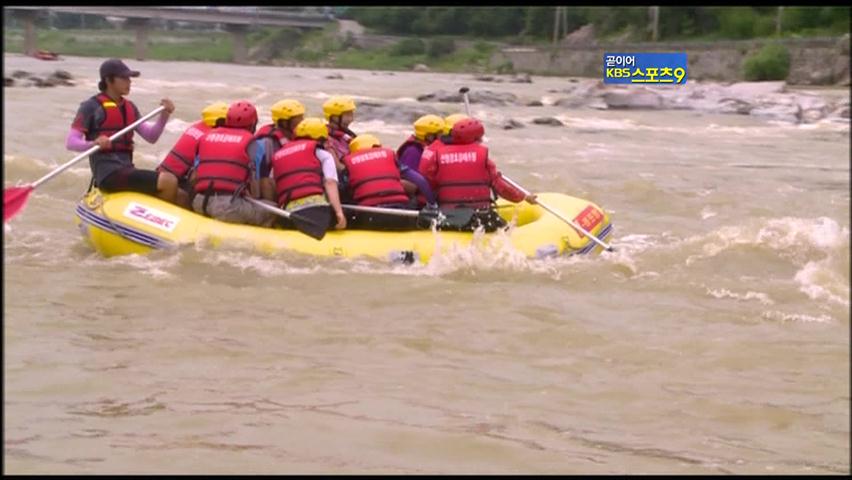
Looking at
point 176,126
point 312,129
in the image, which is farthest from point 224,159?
point 176,126

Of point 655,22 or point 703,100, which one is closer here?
point 655,22

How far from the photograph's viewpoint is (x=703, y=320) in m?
7.00

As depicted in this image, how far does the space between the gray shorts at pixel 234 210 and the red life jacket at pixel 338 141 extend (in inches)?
26.8

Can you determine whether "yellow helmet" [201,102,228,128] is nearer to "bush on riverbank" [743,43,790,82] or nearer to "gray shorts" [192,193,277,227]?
"gray shorts" [192,193,277,227]

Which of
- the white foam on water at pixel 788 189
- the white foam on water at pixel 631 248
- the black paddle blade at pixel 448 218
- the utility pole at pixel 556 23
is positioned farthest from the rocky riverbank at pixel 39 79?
the black paddle blade at pixel 448 218

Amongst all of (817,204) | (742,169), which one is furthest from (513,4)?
(817,204)

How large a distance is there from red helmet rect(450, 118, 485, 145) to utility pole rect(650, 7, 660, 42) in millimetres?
3762

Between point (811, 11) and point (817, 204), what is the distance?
5.41m

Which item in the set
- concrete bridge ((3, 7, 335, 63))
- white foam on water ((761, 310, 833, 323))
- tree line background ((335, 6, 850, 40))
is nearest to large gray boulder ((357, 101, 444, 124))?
tree line background ((335, 6, 850, 40))

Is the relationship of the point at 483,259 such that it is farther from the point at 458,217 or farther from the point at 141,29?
the point at 141,29

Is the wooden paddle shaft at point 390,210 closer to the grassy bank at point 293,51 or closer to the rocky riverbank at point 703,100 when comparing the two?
the rocky riverbank at point 703,100

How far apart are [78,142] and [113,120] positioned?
30 centimetres

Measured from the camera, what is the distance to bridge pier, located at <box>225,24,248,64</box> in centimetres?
4876

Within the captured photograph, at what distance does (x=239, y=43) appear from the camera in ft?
162
